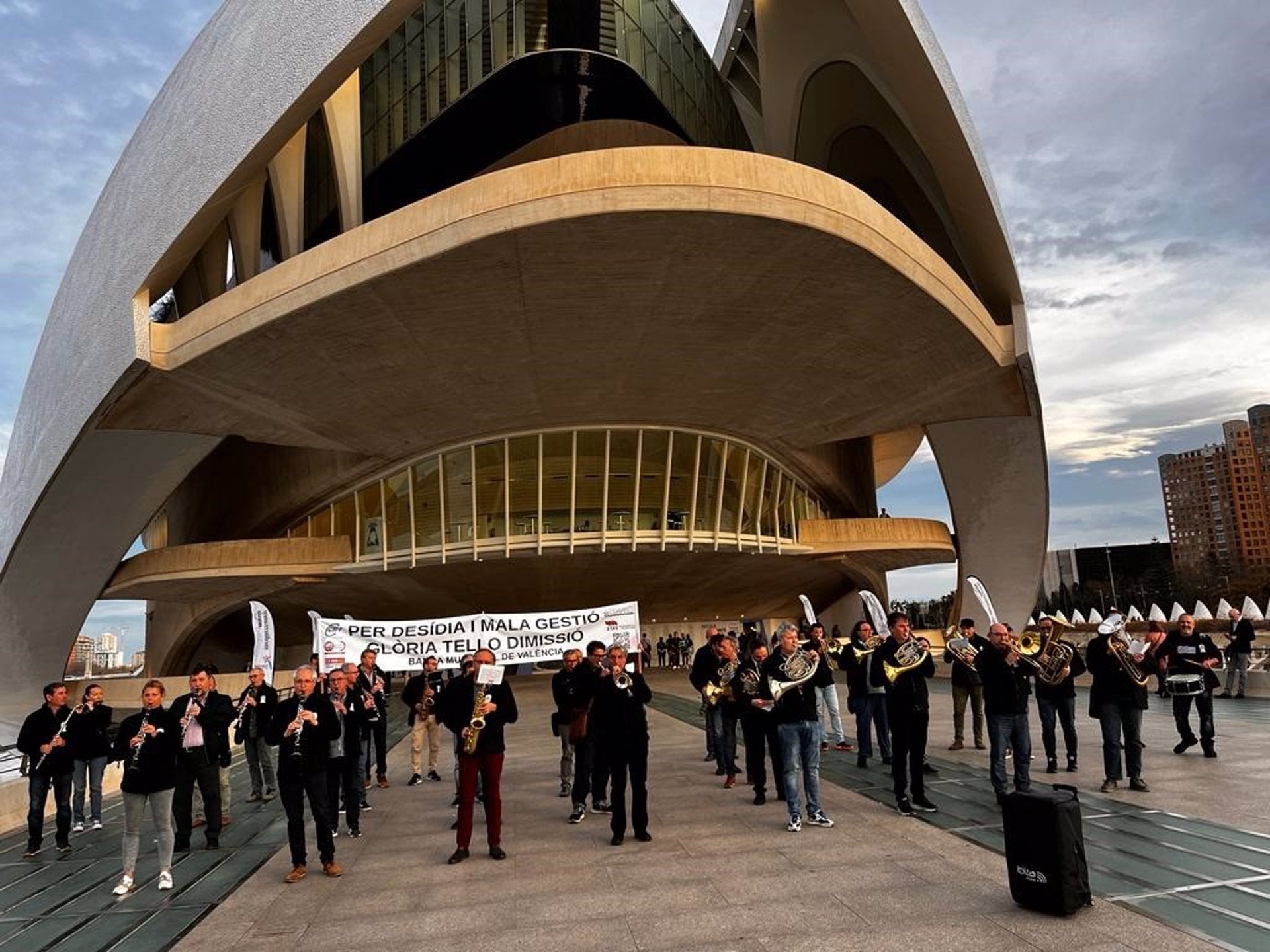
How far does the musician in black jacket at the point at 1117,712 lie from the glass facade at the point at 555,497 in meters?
18.3

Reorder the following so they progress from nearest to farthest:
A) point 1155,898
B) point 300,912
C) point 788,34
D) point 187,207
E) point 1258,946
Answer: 1. point 1258,946
2. point 1155,898
3. point 300,912
4. point 187,207
5. point 788,34

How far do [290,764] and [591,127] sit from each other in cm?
3050

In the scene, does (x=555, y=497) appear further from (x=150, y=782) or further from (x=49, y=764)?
(x=150, y=782)

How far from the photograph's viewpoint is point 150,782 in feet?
21.7

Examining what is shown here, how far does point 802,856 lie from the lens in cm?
638

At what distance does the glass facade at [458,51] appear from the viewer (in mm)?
30797

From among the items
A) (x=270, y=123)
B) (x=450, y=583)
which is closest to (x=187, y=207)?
(x=270, y=123)

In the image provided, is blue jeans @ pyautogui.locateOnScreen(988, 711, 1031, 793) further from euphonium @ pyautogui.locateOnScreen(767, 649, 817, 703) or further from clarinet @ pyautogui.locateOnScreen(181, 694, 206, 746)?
clarinet @ pyautogui.locateOnScreen(181, 694, 206, 746)

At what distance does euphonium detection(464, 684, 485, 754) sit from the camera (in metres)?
7.10

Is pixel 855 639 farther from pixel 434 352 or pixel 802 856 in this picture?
pixel 434 352

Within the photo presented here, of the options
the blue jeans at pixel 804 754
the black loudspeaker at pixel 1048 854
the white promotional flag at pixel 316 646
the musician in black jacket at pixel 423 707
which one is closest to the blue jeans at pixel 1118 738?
the blue jeans at pixel 804 754

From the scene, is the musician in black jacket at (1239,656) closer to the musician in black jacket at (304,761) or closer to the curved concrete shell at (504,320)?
the curved concrete shell at (504,320)

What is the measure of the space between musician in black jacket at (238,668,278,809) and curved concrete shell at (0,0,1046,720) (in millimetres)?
8622

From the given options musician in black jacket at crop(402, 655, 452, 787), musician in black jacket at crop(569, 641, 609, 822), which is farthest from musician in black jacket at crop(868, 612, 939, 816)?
musician in black jacket at crop(402, 655, 452, 787)
